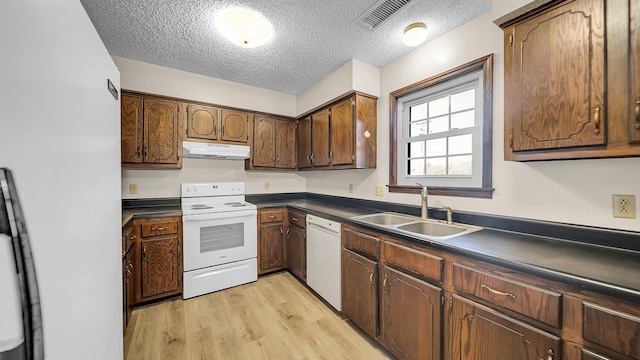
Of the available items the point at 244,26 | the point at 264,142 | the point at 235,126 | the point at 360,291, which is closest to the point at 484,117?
the point at 360,291

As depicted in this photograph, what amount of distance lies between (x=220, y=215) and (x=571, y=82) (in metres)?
2.88

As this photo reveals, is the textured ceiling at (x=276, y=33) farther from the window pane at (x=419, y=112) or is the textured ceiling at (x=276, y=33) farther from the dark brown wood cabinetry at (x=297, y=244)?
the dark brown wood cabinetry at (x=297, y=244)

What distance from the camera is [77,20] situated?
2.07 ft

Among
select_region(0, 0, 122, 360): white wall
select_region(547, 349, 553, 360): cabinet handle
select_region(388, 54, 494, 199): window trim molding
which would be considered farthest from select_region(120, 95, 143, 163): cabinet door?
select_region(547, 349, 553, 360): cabinet handle

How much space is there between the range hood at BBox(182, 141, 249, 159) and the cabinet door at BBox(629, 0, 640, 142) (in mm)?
3093

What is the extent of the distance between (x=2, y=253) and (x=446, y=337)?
1721mm

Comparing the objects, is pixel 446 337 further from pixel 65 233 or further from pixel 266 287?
pixel 266 287

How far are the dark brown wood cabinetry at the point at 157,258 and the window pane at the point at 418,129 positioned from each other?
255 centimetres

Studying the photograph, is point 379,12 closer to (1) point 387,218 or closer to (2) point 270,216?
(1) point 387,218

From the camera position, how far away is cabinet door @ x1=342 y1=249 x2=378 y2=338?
181 centimetres

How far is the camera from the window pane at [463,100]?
197 centimetres

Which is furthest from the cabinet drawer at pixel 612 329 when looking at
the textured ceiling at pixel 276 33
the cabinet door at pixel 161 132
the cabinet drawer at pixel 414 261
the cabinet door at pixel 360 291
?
the cabinet door at pixel 161 132

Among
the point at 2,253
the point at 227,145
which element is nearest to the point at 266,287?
the point at 227,145

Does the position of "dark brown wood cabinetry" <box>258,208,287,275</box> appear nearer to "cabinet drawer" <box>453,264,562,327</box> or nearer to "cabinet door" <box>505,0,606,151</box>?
→ "cabinet drawer" <box>453,264,562,327</box>
